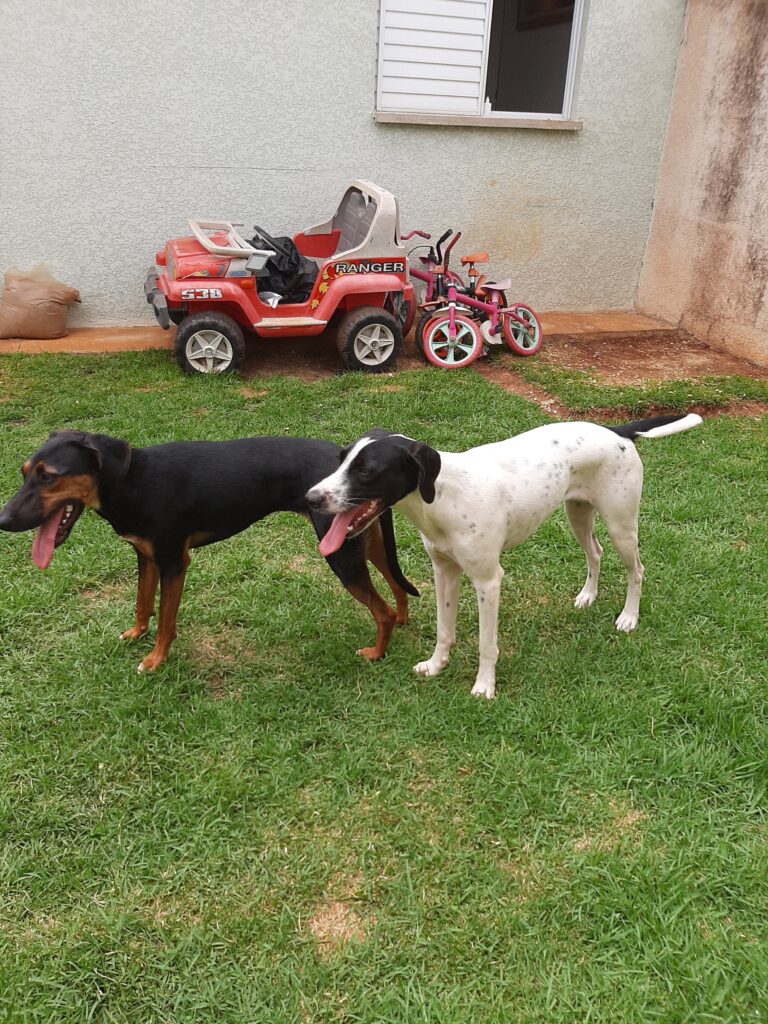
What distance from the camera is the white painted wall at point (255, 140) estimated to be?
6820 mm

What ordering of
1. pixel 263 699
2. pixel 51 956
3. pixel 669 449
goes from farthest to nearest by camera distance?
pixel 669 449 → pixel 263 699 → pixel 51 956

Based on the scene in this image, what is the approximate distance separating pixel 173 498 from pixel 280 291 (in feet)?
13.7

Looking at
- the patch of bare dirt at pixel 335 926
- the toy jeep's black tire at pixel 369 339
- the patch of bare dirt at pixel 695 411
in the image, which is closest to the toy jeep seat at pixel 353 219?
the toy jeep's black tire at pixel 369 339

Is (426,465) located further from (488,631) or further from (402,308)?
(402,308)

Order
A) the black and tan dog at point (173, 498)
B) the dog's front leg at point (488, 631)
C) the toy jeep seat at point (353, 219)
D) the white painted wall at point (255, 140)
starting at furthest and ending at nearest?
1. the white painted wall at point (255, 140)
2. the toy jeep seat at point (353, 219)
3. the dog's front leg at point (488, 631)
4. the black and tan dog at point (173, 498)

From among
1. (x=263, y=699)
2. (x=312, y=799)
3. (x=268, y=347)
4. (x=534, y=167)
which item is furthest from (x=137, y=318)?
(x=312, y=799)

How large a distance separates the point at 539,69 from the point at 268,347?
680 centimetres

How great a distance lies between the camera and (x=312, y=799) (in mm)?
2570

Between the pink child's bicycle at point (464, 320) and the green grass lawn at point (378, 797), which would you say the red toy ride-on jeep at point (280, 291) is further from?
the green grass lawn at point (378, 797)

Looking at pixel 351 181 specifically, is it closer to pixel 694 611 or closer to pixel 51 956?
pixel 694 611

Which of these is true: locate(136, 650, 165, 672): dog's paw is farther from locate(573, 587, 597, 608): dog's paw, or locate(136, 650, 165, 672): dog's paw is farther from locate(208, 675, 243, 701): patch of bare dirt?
locate(573, 587, 597, 608): dog's paw

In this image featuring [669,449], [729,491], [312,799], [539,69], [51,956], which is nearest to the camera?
[51,956]

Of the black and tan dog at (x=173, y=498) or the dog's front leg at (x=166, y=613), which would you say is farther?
the dog's front leg at (x=166, y=613)

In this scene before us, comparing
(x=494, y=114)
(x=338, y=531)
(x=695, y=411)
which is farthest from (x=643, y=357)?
(x=338, y=531)
